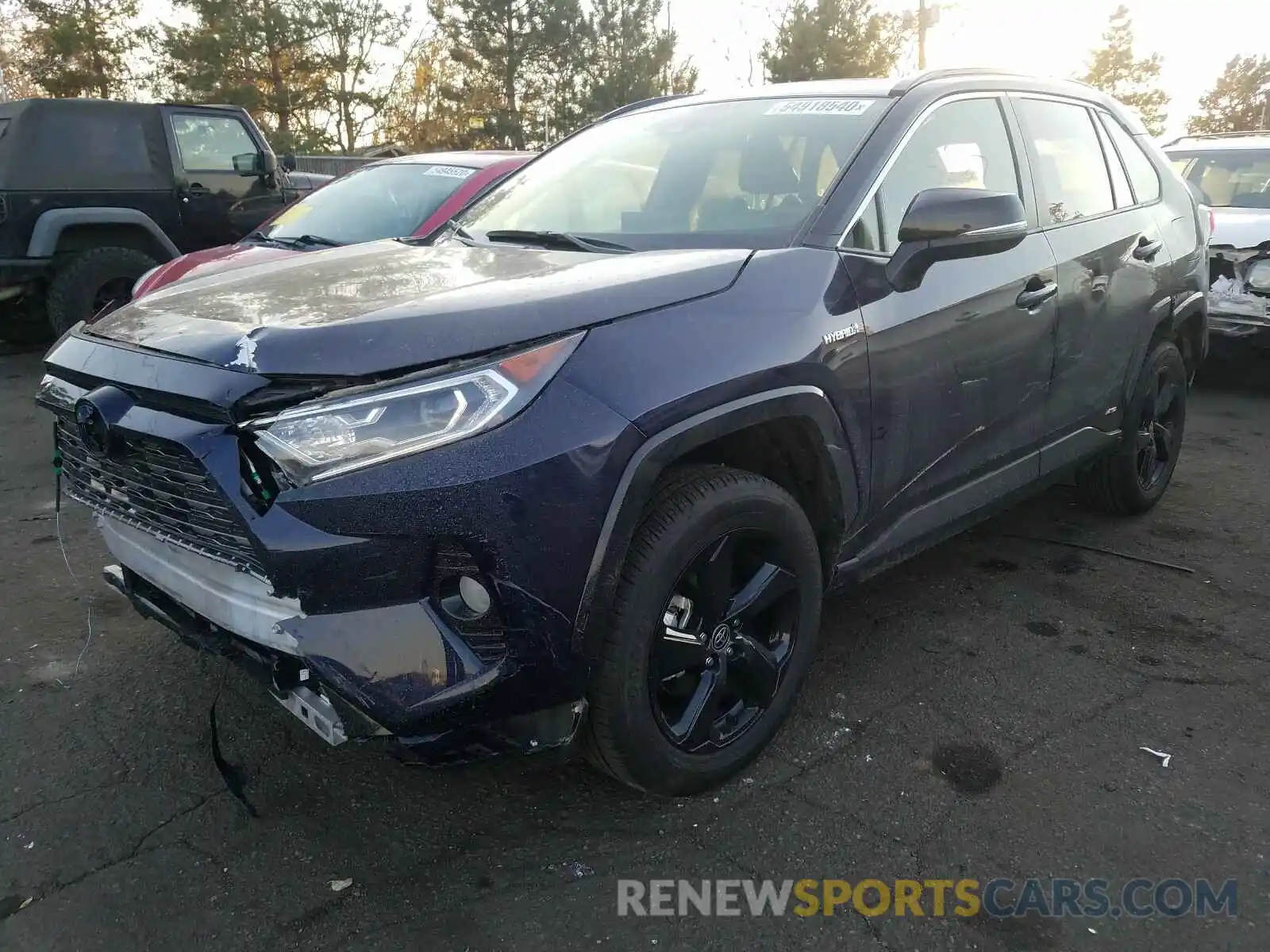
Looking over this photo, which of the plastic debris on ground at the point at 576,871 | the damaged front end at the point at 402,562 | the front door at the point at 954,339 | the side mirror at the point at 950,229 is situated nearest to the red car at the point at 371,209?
the front door at the point at 954,339

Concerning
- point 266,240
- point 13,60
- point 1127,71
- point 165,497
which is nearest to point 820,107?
point 165,497

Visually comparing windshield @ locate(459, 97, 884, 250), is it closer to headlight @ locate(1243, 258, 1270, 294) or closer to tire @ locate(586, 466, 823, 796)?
tire @ locate(586, 466, 823, 796)

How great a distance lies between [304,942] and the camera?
2033 millimetres

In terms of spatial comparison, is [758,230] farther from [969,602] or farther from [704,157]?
[969,602]

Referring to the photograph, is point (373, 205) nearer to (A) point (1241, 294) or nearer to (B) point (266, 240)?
(B) point (266, 240)

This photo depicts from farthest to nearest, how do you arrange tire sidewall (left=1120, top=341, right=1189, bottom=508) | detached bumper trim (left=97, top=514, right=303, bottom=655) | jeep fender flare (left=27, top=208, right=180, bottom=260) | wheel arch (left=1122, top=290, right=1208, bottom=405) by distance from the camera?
jeep fender flare (left=27, top=208, right=180, bottom=260) → tire sidewall (left=1120, top=341, right=1189, bottom=508) → wheel arch (left=1122, top=290, right=1208, bottom=405) → detached bumper trim (left=97, top=514, right=303, bottom=655)

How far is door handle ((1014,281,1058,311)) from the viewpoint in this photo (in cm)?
313

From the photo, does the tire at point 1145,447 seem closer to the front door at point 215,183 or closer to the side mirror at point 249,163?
the side mirror at point 249,163

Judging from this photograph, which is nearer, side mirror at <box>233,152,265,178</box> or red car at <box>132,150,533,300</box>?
red car at <box>132,150,533,300</box>

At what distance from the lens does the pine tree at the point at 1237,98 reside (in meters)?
52.3

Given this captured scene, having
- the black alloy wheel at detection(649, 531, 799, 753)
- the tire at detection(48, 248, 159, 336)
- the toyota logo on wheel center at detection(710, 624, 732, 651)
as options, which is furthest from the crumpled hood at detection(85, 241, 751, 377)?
the tire at detection(48, 248, 159, 336)

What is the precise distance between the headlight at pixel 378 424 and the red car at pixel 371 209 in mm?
4012

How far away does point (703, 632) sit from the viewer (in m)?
2.34

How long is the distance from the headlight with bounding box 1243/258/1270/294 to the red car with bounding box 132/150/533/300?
16.8 ft
